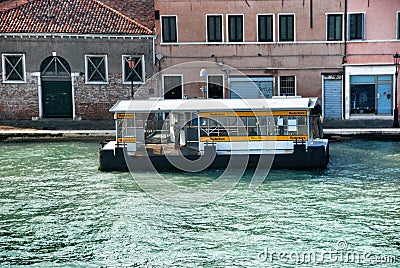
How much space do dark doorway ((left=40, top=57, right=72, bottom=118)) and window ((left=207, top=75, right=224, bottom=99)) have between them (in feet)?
18.6

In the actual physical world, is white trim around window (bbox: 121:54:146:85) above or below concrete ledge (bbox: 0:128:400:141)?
above

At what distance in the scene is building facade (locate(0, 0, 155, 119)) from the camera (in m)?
28.7

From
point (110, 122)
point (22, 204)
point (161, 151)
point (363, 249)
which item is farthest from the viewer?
point (110, 122)

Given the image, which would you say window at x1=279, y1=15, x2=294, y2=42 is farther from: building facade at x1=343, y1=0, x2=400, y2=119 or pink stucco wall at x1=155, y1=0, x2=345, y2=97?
building facade at x1=343, y1=0, x2=400, y2=119

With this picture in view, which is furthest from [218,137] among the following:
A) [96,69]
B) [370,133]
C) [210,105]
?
[96,69]

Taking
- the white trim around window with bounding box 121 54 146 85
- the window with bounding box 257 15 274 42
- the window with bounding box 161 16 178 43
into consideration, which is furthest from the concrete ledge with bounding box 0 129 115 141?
the window with bounding box 257 15 274 42

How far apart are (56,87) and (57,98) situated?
448 mm

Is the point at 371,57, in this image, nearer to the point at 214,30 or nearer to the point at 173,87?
the point at 214,30

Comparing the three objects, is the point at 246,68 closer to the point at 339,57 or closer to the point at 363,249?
the point at 339,57

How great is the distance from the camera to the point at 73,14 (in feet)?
96.8

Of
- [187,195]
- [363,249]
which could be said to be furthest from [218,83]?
[363,249]

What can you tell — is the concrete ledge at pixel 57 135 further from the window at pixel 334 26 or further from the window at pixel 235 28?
the window at pixel 334 26

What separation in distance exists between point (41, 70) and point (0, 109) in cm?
227

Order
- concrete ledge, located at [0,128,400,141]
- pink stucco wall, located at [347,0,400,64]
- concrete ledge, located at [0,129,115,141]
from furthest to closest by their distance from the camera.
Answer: pink stucco wall, located at [347,0,400,64]
concrete ledge, located at [0,129,115,141]
concrete ledge, located at [0,128,400,141]
